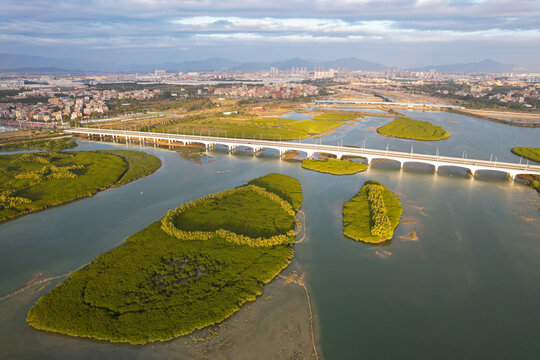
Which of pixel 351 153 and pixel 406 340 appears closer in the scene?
pixel 406 340

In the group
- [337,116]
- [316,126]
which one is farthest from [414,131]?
[337,116]

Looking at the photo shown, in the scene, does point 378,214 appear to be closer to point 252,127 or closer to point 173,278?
point 173,278

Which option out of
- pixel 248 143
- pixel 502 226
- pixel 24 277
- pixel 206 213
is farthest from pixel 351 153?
pixel 24 277

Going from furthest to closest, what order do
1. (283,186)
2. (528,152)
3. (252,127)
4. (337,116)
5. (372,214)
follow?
(337,116) → (252,127) → (528,152) → (283,186) → (372,214)

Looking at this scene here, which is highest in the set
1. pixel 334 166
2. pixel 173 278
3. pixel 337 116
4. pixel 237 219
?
pixel 337 116

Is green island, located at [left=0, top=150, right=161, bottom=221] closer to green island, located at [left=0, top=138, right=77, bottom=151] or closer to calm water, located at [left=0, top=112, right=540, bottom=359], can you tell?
calm water, located at [left=0, top=112, right=540, bottom=359]

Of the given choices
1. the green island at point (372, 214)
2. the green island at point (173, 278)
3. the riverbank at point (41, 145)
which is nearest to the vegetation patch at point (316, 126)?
the green island at point (372, 214)

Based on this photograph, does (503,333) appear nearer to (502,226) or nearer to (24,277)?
(502,226)
